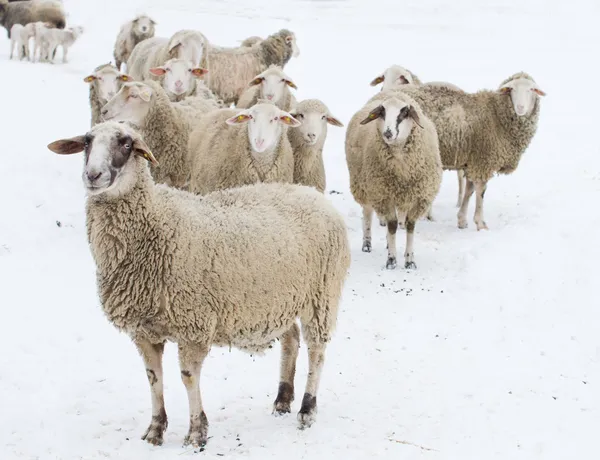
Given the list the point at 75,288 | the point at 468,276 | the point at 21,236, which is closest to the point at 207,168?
the point at 75,288

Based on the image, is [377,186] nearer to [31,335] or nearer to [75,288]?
[75,288]

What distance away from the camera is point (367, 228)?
33.7 ft

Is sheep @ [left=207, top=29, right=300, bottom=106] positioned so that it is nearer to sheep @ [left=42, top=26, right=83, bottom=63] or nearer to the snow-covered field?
the snow-covered field

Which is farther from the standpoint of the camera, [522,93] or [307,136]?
[522,93]

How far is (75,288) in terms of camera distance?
8.09 m

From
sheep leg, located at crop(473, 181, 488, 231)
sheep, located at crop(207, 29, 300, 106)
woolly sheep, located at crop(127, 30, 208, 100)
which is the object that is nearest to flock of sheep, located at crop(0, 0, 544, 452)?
sheep leg, located at crop(473, 181, 488, 231)

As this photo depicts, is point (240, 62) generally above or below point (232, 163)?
above

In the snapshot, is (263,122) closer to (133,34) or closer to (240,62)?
(240,62)

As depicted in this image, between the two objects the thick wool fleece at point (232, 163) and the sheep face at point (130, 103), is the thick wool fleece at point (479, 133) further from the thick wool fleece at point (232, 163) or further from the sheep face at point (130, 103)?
the sheep face at point (130, 103)

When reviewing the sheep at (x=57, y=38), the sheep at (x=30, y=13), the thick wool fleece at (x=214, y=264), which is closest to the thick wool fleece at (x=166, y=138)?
the thick wool fleece at (x=214, y=264)

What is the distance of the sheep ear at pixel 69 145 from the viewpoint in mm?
4965

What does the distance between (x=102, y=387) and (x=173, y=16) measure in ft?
76.0

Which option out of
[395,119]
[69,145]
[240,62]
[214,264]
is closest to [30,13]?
[240,62]

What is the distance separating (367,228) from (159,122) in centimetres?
303
